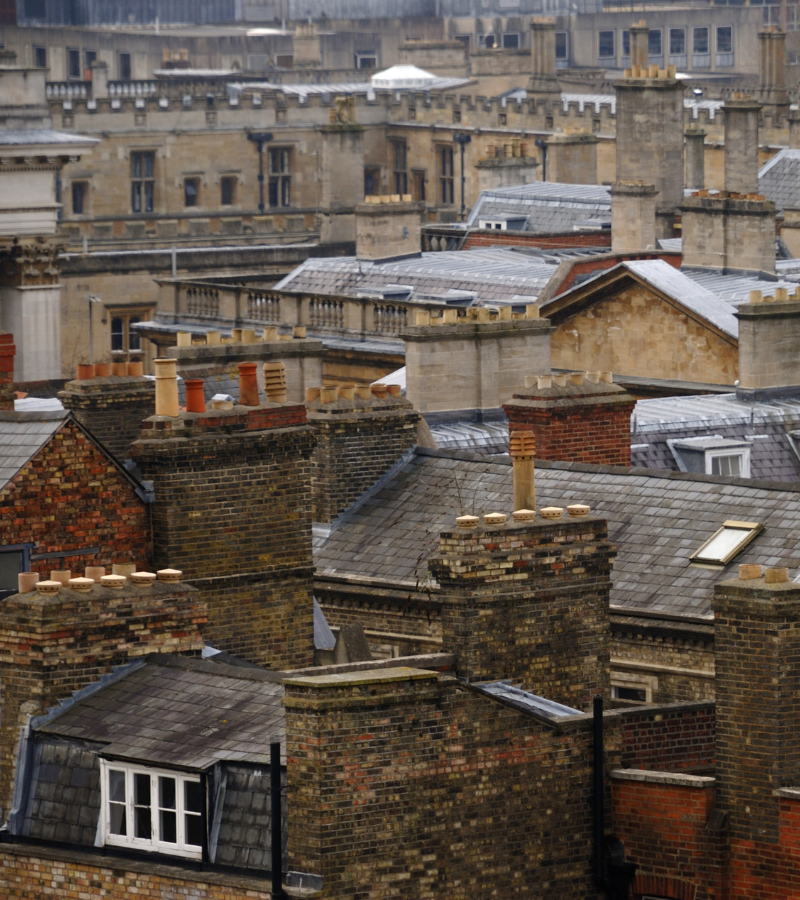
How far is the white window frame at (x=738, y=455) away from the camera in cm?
4409

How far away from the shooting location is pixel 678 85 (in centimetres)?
7856

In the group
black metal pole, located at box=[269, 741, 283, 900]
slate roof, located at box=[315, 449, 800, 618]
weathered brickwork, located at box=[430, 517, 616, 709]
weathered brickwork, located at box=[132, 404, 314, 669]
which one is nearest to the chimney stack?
weathered brickwork, located at box=[132, 404, 314, 669]

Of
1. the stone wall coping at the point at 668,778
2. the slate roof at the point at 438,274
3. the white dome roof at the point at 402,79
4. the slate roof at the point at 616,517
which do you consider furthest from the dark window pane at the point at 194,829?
the white dome roof at the point at 402,79

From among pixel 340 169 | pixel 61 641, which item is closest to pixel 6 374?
pixel 61 641

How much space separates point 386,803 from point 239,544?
753 cm

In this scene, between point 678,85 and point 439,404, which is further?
point 678,85

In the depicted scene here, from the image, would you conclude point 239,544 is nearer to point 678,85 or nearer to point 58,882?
point 58,882

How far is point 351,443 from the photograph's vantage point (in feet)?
128

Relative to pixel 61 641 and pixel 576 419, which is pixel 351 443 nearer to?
pixel 576 419

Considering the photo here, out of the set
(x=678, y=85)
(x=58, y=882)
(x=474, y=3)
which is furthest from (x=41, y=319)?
(x=474, y=3)

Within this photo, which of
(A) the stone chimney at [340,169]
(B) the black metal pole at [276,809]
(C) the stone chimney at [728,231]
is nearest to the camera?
(B) the black metal pole at [276,809]

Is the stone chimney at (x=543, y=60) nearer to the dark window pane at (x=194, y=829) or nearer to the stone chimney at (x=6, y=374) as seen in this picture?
the stone chimney at (x=6, y=374)

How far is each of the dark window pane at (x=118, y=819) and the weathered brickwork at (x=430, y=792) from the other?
77.6 inches

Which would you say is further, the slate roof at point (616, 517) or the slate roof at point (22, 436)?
the slate roof at point (616, 517)
